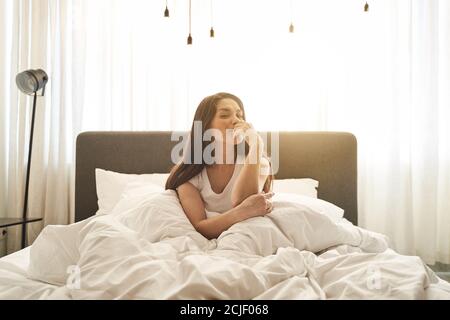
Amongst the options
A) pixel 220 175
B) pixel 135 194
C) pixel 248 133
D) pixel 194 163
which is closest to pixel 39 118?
pixel 135 194

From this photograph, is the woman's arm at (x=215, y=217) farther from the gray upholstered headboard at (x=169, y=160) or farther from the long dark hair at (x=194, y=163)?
the gray upholstered headboard at (x=169, y=160)

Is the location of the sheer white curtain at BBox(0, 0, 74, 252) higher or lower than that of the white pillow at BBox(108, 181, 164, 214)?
higher

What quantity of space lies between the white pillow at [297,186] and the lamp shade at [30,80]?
169 centimetres

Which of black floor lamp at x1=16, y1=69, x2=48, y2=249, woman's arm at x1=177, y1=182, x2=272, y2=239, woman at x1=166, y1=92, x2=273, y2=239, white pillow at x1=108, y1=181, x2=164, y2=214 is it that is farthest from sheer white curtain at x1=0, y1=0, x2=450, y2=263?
woman's arm at x1=177, y1=182, x2=272, y2=239

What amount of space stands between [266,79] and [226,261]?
1833mm

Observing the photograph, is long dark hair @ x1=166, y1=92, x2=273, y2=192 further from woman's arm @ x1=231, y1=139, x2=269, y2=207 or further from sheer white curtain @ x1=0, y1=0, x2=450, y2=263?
sheer white curtain @ x1=0, y1=0, x2=450, y2=263

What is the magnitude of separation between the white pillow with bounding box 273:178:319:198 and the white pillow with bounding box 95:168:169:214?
2.30 feet

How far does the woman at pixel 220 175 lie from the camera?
153 cm

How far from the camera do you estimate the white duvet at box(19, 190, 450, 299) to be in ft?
2.82

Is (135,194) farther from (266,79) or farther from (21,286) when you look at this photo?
(266,79)

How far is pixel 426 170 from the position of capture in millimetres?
2484

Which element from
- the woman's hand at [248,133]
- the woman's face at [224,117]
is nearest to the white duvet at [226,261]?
the woman's hand at [248,133]
